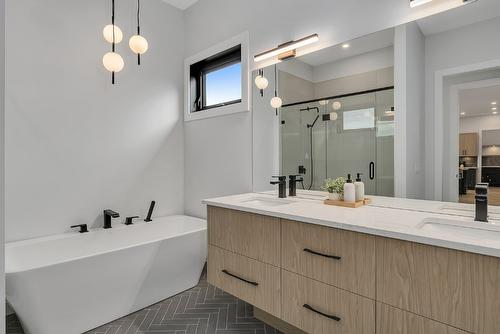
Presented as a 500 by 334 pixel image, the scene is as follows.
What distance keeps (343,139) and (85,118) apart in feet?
7.94

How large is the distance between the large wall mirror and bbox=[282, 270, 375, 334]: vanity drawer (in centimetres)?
86

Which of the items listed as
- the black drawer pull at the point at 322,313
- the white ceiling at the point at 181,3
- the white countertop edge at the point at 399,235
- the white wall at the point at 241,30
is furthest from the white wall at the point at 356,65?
the white ceiling at the point at 181,3

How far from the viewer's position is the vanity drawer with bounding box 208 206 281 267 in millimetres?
1564

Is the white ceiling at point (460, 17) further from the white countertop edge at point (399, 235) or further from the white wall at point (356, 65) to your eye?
the white countertop edge at point (399, 235)

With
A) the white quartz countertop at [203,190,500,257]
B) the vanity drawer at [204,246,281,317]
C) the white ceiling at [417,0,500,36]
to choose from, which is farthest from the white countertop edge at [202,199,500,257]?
the white ceiling at [417,0,500,36]

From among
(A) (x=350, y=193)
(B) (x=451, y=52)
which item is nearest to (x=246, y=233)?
(A) (x=350, y=193)

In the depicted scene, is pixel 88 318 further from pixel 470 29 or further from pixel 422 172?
pixel 470 29

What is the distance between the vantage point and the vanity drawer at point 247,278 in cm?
157

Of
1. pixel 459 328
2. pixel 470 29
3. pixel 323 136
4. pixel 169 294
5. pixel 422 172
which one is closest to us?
pixel 459 328

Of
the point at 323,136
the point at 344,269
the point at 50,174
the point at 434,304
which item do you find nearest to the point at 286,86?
the point at 323,136

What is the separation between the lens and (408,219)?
1316mm

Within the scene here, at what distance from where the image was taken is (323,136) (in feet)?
6.96

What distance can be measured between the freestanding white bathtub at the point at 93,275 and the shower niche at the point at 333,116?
3.48 ft

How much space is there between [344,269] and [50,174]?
258 centimetres
